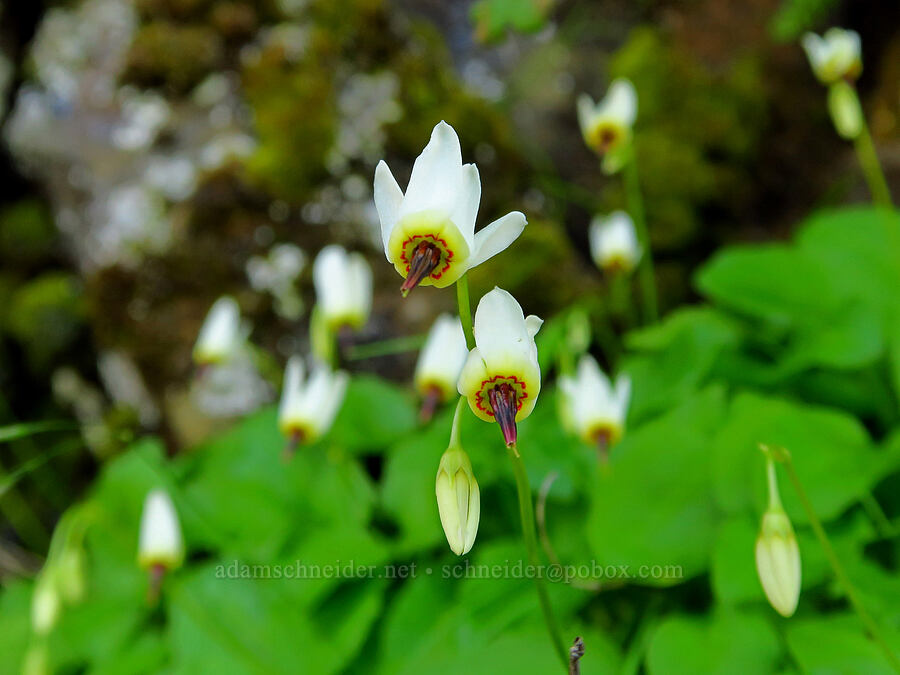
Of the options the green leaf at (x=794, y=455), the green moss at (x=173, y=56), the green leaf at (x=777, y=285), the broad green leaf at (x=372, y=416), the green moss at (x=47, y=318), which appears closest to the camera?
the green leaf at (x=794, y=455)

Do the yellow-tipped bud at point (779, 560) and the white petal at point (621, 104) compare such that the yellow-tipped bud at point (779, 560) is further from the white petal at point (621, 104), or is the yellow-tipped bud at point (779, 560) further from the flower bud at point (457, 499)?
the white petal at point (621, 104)

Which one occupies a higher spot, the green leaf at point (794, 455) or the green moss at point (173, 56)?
the green moss at point (173, 56)

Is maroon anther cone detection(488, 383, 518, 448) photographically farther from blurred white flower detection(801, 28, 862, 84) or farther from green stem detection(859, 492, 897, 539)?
blurred white flower detection(801, 28, 862, 84)

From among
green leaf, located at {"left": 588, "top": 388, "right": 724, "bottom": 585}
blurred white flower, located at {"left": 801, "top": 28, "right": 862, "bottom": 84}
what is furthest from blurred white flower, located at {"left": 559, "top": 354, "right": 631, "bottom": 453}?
blurred white flower, located at {"left": 801, "top": 28, "right": 862, "bottom": 84}

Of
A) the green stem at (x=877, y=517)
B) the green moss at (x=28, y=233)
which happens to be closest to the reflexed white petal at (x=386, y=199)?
the green stem at (x=877, y=517)

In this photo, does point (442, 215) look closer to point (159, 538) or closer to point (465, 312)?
point (465, 312)

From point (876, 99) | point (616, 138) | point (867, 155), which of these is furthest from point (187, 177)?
point (876, 99)
